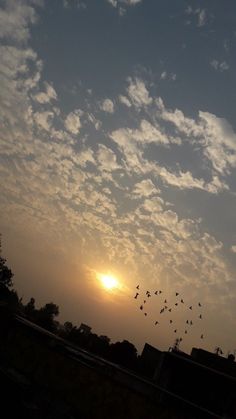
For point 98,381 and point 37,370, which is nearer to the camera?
point 37,370

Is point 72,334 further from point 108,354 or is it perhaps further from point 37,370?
point 37,370

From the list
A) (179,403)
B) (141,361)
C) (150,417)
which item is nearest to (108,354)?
(141,361)

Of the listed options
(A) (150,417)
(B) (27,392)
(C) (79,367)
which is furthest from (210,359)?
(B) (27,392)

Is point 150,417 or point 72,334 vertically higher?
point 72,334

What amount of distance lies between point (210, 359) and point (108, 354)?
63.1 feet

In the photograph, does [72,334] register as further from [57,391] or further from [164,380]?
[57,391]

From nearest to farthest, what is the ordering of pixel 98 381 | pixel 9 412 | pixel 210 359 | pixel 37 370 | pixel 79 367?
1. pixel 9 412
2. pixel 37 370
3. pixel 98 381
4. pixel 79 367
5. pixel 210 359

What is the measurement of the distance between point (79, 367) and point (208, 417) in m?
7.59

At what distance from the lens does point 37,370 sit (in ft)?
48.8

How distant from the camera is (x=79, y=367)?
1775cm

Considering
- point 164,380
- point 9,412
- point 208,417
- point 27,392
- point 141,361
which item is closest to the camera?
point 9,412

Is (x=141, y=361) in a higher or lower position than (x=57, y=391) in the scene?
higher

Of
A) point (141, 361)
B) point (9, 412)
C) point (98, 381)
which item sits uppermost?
point (141, 361)

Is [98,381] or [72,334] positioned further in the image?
[72,334]
